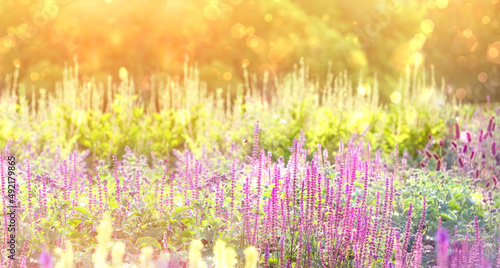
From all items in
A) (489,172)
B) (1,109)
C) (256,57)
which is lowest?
(489,172)

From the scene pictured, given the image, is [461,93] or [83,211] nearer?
[83,211]

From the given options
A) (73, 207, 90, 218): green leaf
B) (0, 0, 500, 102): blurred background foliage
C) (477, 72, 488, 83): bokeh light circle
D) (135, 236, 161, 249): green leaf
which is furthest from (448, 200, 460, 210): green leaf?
(477, 72, 488, 83): bokeh light circle

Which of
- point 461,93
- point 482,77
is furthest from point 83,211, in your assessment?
point 482,77

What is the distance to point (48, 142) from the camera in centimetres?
651

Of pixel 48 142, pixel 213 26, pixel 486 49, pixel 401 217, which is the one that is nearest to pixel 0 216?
pixel 401 217

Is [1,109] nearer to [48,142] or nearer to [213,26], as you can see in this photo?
[48,142]

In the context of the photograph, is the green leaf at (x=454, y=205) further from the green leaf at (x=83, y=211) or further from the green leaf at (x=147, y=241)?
the green leaf at (x=83, y=211)

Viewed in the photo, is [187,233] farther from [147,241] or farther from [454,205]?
[454,205]

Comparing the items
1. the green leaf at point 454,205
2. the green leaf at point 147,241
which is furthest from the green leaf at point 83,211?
the green leaf at point 454,205

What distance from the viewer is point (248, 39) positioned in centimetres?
1101

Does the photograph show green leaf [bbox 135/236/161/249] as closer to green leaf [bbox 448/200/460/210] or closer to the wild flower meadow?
the wild flower meadow

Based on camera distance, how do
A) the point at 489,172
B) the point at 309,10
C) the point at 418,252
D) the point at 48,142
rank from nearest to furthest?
the point at 418,252, the point at 489,172, the point at 48,142, the point at 309,10

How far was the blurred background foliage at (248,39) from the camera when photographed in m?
9.72

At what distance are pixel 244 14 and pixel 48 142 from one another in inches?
218
